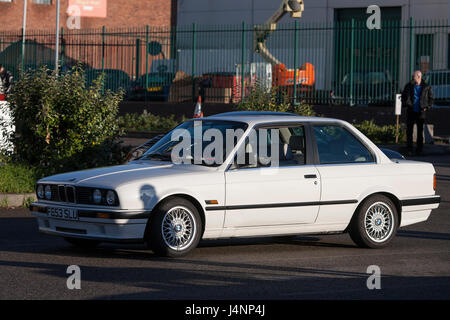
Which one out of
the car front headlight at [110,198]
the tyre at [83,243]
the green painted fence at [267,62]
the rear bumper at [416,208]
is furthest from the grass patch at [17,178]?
the green painted fence at [267,62]

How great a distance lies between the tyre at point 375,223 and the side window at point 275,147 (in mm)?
862

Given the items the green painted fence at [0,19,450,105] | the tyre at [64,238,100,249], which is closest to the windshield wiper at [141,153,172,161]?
the tyre at [64,238,100,249]

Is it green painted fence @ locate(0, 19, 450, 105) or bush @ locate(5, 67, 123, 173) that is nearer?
bush @ locate(5, 67, 123, 173)

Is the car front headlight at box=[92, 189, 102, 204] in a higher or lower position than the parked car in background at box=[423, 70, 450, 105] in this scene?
lower

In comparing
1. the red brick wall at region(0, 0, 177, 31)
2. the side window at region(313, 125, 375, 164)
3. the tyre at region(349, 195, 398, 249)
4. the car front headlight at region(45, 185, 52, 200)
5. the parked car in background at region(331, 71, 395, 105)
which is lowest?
the tyre at region(349, 195, 398, 249)

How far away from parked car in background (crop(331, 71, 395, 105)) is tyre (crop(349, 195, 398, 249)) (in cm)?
1855

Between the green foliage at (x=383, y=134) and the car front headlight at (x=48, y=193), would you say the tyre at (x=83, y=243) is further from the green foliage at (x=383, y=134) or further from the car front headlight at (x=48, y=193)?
the green foliage at (x=383, y=134)

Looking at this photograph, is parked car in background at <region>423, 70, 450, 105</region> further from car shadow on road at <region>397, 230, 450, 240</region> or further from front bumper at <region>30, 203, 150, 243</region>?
front bumper at <region>30, 203, 150, 243</region>

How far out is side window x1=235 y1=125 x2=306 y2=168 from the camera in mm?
9680

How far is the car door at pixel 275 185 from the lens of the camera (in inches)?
370

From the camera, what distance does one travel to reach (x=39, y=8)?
6378 centimetres

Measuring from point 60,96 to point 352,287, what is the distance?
8058 mm

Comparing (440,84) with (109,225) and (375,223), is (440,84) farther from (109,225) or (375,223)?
(109,225)

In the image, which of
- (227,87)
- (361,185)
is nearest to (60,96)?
(361,185)
